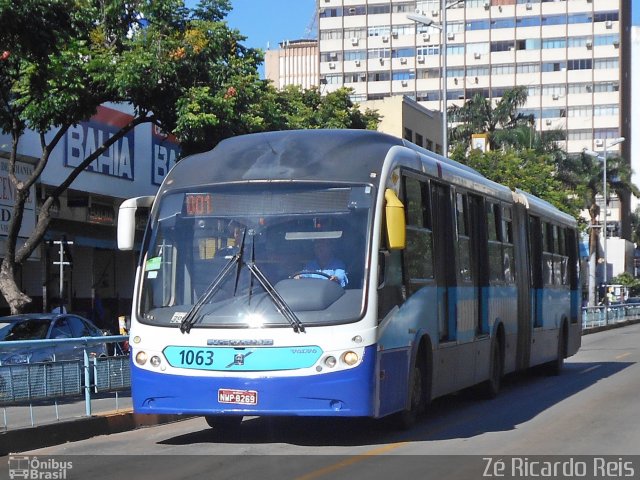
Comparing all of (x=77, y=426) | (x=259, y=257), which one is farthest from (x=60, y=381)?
(x=259, y=257)

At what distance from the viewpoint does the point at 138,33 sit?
2198cm

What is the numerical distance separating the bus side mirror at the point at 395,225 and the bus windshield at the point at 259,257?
0.35m

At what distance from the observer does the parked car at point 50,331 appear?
45.4 feet

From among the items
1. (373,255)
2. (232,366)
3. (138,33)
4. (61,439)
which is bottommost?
(61,439)

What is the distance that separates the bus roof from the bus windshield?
147 mm

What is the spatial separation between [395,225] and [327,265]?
31.2 inches

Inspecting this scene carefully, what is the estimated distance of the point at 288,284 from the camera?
11.5 meters

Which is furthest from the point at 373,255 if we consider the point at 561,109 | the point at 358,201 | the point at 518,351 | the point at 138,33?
the point at 561,109

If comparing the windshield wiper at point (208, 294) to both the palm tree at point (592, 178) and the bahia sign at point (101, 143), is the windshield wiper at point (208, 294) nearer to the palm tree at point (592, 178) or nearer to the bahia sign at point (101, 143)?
the bahia sign at point (101, 143)

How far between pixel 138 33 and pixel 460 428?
11.6m

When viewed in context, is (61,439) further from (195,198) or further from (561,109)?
(561,109)

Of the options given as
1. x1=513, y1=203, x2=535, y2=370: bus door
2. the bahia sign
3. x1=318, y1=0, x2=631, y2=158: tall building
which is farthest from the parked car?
x1=318, y1=0, x2=631, y2=158: tall building

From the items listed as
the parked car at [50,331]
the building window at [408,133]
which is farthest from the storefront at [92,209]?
the building window at [408,133]
